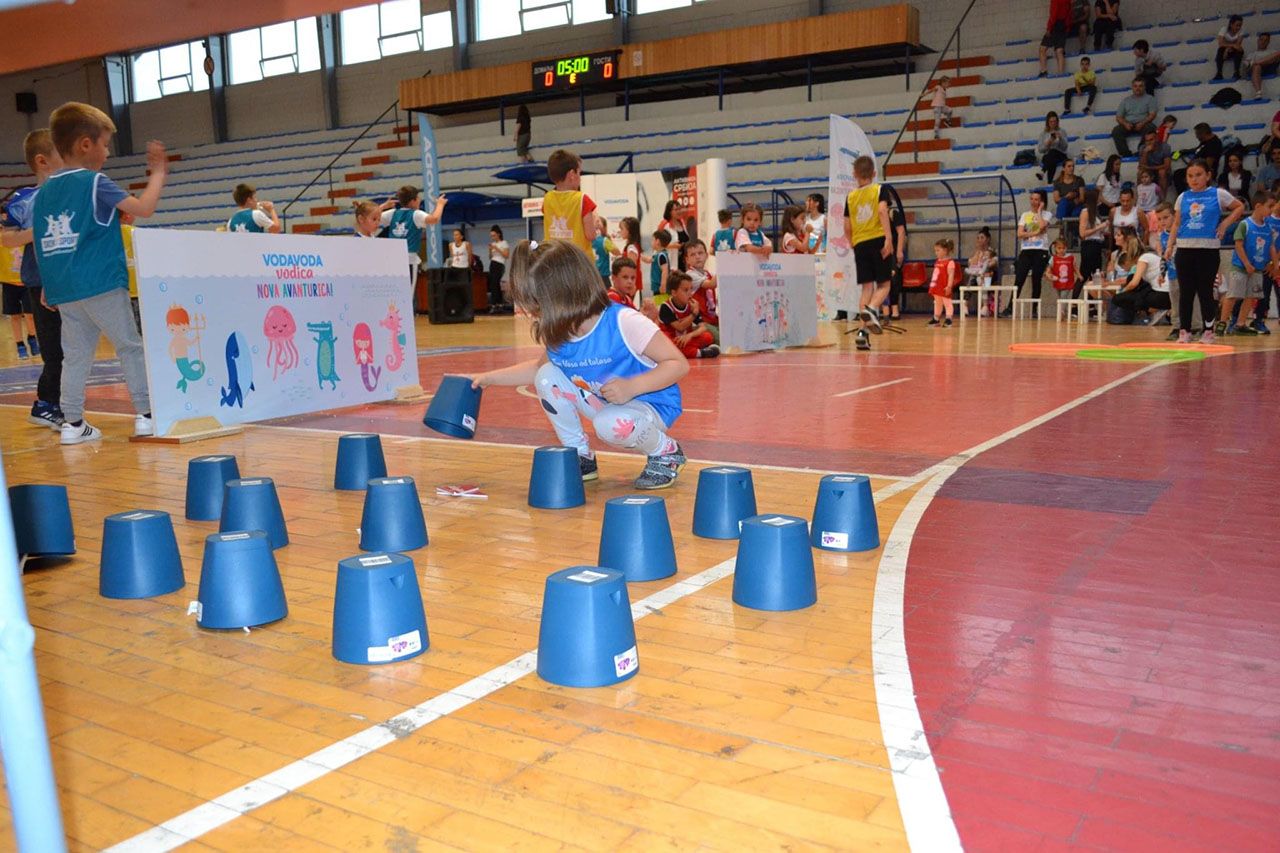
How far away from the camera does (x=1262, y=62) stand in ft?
59.8

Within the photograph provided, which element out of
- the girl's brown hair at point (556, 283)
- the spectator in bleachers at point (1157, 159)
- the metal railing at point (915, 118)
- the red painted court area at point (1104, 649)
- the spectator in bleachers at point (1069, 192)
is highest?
the metal railing at point (915, 118)

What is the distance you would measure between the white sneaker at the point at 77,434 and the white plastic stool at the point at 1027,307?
15.2 meters

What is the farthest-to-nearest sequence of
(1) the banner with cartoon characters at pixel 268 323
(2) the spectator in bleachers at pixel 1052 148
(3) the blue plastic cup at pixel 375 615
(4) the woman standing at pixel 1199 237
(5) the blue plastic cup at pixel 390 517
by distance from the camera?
(2) the spectator in bleachers at pixel 1052 148 → (4) the woman standing at pixel 1199 237 → (1) the banner with cartoon characters at pixel 268 323 → (5) the blue plastic cup at pixel 390 517 → (3) the blue plastic cup at pixel 375 615

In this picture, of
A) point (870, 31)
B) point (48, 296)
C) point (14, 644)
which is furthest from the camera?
point (870, 31)

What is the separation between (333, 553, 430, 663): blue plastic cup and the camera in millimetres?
2613

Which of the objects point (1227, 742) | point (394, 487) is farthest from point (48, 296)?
point (1227, 742)

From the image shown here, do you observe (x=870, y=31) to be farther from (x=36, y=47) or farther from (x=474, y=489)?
(x=36, y=47)

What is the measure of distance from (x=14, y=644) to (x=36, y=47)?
1.49 m

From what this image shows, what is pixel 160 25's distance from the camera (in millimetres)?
2141

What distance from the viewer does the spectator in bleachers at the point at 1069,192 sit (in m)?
17.3

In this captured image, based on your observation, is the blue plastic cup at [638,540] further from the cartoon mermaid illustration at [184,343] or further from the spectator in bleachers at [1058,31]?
the spectator in bleachers at [1058,31]

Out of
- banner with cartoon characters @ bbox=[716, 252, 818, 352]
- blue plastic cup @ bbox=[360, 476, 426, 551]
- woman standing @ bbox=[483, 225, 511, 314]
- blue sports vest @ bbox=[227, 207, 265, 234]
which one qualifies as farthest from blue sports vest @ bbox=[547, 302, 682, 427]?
woman standing @ bbox=[483, 225, 511, 314]

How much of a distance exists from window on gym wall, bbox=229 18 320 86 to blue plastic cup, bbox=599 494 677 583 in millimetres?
33112

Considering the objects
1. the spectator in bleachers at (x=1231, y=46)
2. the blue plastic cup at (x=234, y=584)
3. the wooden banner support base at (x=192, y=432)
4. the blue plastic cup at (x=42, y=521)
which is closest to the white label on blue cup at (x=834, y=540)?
the blue plastic cup at (x=234, y=584)
